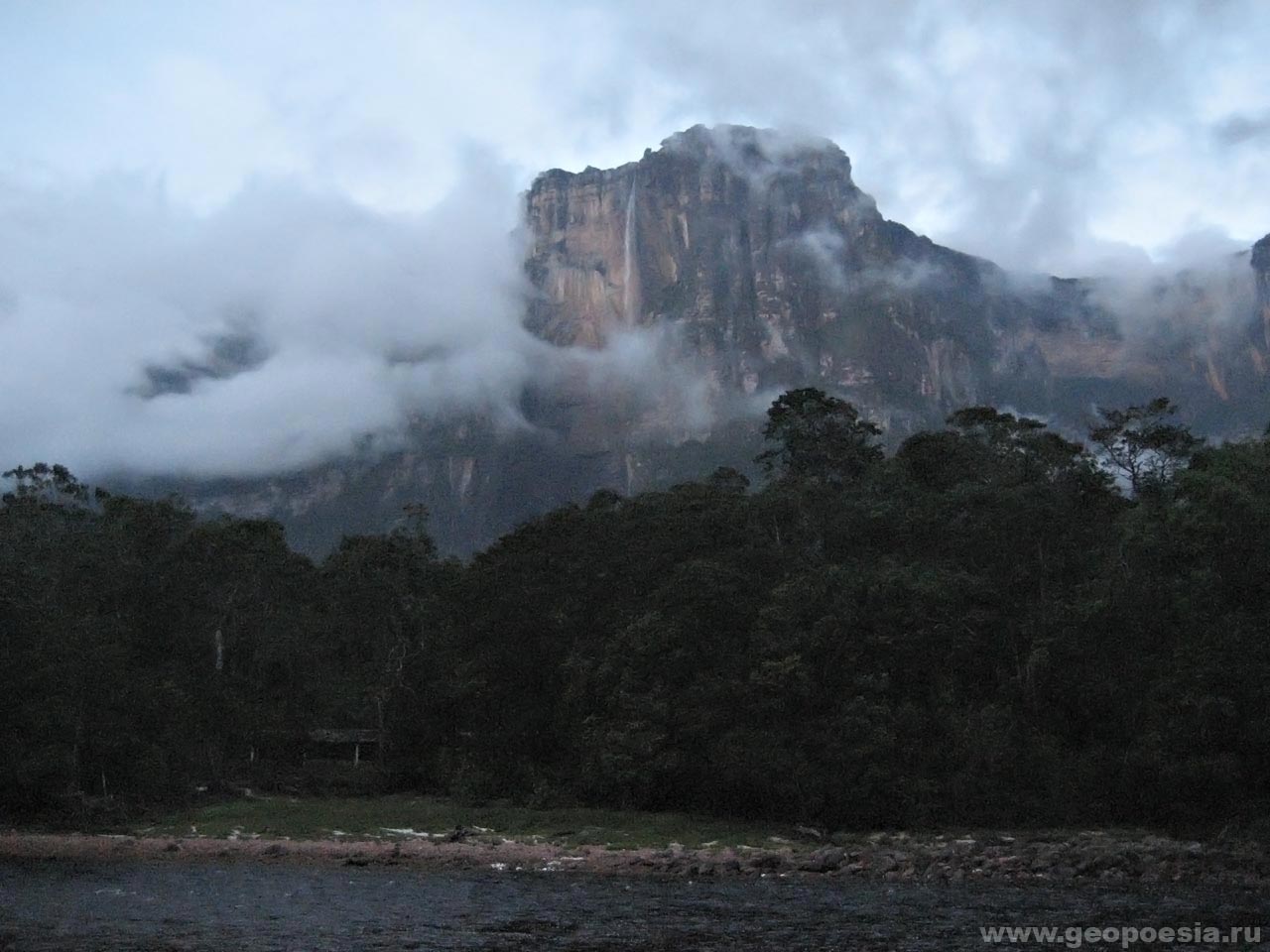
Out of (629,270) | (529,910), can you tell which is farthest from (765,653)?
(629,270)

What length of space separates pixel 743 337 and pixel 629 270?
21691mm

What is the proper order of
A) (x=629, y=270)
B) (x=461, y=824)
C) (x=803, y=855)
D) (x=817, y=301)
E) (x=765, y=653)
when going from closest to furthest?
(x=803, y=855)
(x=461, y=824)
(x=765, y=653)
(x=817, y=301)
(x=629, y=270)

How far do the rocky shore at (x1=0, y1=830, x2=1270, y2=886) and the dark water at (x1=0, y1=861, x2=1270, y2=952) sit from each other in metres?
2.55

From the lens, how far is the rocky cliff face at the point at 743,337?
554 ft

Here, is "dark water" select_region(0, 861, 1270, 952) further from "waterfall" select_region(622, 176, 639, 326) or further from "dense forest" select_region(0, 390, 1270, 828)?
"waterfall" select_region(622, 176, 639, 326)

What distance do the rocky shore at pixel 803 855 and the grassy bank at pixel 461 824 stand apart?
1.39 meters

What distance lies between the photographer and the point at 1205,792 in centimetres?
4675

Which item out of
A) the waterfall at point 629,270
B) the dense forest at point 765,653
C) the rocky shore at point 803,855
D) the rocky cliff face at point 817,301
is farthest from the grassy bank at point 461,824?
the waterfall at point 629,270

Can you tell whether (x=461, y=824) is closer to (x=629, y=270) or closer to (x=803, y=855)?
(x=803, y=855)

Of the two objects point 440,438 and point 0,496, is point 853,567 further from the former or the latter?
point 440,438

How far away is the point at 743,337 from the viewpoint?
578 feet

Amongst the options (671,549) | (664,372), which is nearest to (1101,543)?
(671,549)

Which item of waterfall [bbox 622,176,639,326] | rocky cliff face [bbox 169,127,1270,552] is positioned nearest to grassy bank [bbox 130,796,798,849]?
rocky cliff face [bbox 169,127,1270,552]

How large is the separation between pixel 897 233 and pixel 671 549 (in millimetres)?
144622
